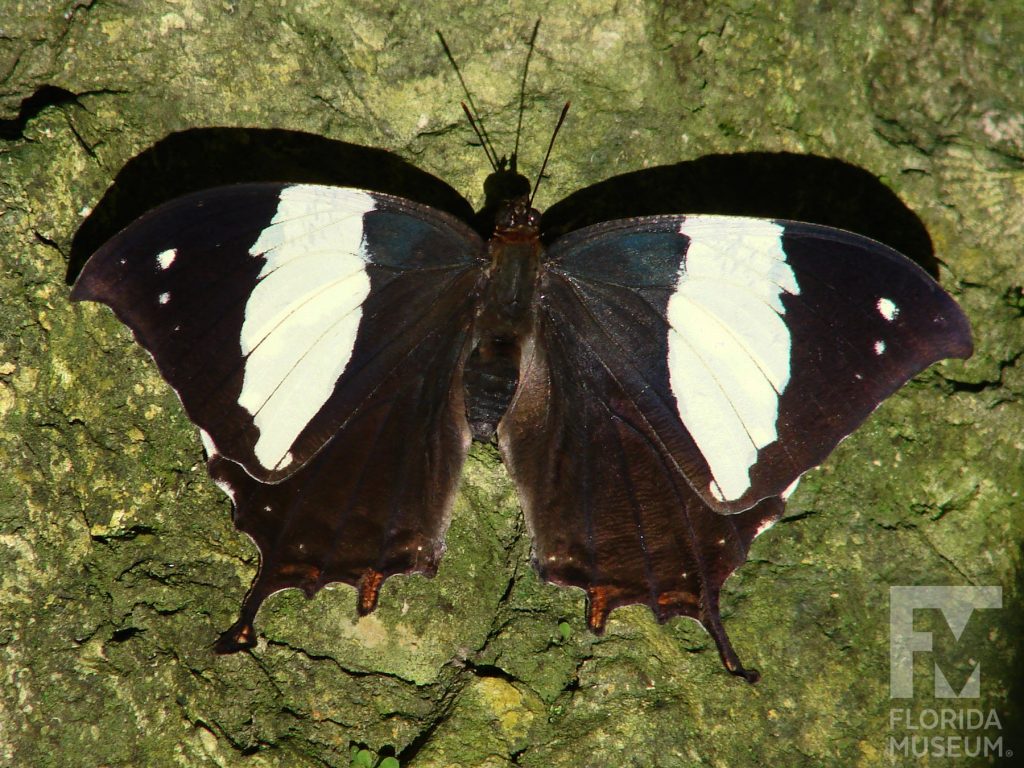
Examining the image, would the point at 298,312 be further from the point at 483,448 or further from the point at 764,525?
the point at 764,525

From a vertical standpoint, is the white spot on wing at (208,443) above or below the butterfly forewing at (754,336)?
below

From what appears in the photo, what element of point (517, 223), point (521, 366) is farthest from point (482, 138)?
point (521, 366)

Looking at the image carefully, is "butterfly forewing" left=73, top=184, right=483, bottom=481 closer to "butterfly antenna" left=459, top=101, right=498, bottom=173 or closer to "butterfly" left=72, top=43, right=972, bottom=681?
"butterfly" left=72, top=43, right=972, bottom=681

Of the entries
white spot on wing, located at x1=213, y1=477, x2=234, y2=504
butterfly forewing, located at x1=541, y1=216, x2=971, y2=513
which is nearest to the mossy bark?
white spot on wing, located at x1=213, y1=477, x2=234, y2=504

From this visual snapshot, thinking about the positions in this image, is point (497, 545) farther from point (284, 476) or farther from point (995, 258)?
point (995, 258)

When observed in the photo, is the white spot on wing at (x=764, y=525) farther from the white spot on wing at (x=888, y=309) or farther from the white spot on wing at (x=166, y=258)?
the white spot on wing at (x=166, y=258)

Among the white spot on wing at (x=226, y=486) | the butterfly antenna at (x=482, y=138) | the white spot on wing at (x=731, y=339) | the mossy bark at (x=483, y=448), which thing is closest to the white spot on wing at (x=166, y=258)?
the mossy bark at (x=483, y=448)
